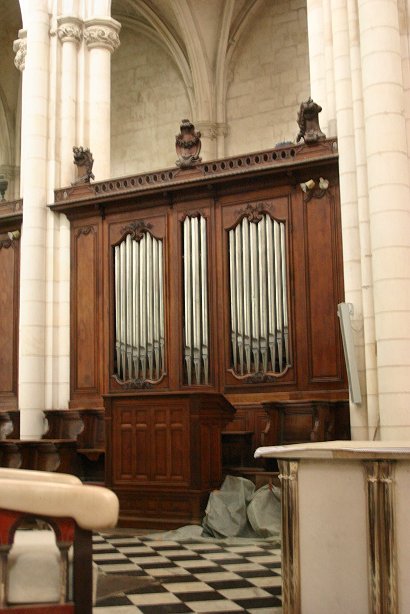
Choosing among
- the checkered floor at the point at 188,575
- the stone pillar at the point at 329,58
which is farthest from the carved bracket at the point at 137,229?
the checkered floor at the point at 188,575

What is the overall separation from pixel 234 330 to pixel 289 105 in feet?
28.5

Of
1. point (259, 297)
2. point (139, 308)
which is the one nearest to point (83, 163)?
point (139, 308)

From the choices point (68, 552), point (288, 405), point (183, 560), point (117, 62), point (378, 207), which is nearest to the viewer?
point (68, 552)

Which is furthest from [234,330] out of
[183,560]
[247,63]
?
[247,63]

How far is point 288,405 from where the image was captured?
975 centimetres

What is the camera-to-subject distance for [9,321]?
12336 mm

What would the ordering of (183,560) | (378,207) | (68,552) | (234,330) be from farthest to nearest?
(234,330) < (378,207) < (183,560) < (68,552)

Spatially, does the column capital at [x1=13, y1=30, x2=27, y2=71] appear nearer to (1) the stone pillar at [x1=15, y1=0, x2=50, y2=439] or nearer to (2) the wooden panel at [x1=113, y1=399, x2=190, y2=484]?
(1) the stone pillar at [x1=15, y1=0, x2=50, y2=439]

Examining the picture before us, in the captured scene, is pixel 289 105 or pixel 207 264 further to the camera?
pixel 289 105

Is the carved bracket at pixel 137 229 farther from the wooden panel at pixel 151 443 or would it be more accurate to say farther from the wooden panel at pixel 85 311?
the wooden panel at pixel 151 443

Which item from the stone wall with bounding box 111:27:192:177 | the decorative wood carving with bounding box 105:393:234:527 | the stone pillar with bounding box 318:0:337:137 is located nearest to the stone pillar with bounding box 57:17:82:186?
the stone pillar with bounding box 318:0:337:137

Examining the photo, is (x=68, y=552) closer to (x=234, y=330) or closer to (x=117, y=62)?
(x=234, y=330)

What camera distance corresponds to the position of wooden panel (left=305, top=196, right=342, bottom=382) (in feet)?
32.5

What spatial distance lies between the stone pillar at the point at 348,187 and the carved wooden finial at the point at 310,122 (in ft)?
2.03
